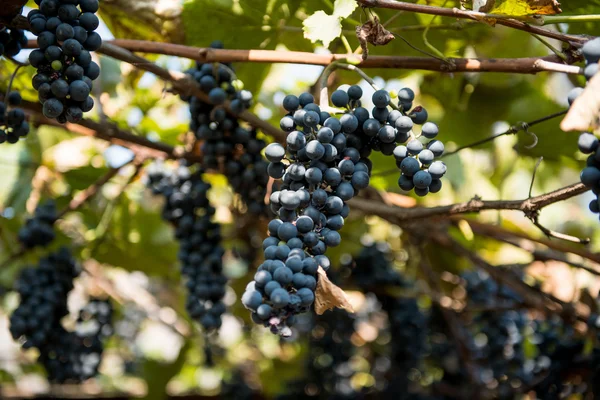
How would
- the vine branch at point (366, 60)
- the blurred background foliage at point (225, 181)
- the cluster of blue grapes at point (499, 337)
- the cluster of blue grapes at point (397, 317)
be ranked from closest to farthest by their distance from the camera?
1. the vine branch at point (366, 60)
2. the blurred background foliage at point (225, 181)
3. the cluster of blue grapes at point (499, 337)
4. the cluster of blue grapes at point (397, 317)

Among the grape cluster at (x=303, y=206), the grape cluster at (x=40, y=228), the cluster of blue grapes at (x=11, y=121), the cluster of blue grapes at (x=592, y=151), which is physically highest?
the cluster of blue grapes at (x=592, y=151)

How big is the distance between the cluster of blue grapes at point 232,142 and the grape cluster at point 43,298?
0.62 metres

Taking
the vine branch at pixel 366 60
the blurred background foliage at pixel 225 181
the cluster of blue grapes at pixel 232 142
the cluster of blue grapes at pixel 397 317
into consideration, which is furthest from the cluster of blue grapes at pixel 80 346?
the vine branch at pixel 366 60

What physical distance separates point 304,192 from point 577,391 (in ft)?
4.00

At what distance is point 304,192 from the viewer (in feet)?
2.91

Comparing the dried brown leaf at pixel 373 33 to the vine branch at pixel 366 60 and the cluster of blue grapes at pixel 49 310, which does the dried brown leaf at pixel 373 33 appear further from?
the cluster of blue grapes at pixel 49 310

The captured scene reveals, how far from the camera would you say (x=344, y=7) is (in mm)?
1028

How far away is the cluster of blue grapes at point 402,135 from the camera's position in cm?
94

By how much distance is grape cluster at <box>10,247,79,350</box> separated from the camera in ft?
5.32

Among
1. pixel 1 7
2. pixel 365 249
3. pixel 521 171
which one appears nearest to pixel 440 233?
pixel 365 249

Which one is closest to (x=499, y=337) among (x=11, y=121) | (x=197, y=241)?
(x=197, y=241)

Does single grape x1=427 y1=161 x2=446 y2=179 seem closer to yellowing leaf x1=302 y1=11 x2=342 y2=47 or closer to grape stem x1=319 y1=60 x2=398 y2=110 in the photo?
grape stem x1=319 y1=60 x2=398 y2=110

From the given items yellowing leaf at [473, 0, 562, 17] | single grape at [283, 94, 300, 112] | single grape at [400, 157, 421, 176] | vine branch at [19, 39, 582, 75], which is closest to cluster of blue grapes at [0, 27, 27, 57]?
vine branch at [19, 39, 582, 75]

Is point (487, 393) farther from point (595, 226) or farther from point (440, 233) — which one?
point (595, 226)
